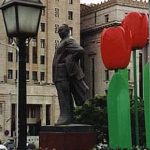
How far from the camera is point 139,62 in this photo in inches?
2960

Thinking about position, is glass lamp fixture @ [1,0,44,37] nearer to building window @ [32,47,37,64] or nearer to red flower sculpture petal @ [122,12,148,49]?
red flower sculpture petal @ [122,12,148,49]

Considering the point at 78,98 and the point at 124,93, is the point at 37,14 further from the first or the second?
the point at 124,93

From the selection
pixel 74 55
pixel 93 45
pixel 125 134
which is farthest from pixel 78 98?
pixel 93 45

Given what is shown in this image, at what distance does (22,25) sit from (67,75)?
18.0 feet

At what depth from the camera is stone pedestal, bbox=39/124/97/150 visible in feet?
38.3

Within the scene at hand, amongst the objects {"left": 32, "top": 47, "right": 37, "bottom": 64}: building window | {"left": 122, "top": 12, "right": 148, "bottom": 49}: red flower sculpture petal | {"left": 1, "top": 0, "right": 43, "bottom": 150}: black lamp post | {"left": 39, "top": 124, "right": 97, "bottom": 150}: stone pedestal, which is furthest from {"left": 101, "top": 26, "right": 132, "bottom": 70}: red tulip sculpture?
{"left": 32, "top": 47, "right": 37, "bottom": 64}: building window

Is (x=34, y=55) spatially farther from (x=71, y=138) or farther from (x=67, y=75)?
(x=71, y=138)

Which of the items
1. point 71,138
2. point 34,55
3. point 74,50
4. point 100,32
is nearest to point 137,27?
point 74,50

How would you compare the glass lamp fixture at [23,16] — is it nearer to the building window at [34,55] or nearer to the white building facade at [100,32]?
the building window at [34,55]

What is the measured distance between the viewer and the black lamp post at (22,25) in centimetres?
697

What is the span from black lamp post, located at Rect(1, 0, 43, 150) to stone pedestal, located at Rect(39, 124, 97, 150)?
4.74 m

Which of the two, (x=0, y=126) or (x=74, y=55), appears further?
(x=0, y=126)

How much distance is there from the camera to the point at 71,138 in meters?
11.7

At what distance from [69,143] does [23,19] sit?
204 inches
